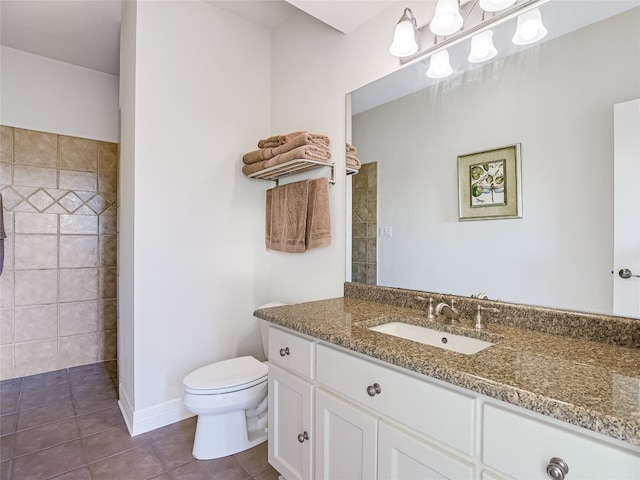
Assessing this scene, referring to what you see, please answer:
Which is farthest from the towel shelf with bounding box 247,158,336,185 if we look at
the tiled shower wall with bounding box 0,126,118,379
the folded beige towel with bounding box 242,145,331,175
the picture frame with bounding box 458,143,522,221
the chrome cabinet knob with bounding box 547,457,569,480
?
the tiled shower wall with bounding box 0,126,118,379

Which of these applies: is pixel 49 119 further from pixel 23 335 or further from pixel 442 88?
pixel 442 88

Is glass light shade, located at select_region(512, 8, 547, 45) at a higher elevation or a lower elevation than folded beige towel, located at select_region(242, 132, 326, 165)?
higher

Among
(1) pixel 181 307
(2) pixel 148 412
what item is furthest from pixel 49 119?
(2) pixel 148 412

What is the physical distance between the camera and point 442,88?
5.18 feet

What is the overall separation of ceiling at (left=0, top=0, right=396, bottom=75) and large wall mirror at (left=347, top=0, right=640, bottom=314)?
0.73m

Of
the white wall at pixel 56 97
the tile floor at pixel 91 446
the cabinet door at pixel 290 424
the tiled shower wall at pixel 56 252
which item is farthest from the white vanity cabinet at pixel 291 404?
the white wall at pixel 56 97

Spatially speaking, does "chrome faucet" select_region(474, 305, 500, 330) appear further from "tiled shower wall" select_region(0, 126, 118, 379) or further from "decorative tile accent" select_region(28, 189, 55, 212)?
"decorative tile accent" select_region(28, 189, 55, 212)

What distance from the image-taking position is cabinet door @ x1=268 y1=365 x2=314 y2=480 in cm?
134

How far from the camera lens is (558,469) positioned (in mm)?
700

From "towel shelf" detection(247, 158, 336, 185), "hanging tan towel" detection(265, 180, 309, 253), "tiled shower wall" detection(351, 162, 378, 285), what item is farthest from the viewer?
"hanging tan towel" detection(265, 180, 309, 253)

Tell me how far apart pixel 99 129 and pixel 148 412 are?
2497mm

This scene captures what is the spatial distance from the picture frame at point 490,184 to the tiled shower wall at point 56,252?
3053 millimetres

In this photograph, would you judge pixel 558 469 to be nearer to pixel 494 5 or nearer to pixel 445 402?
pixel 445 402

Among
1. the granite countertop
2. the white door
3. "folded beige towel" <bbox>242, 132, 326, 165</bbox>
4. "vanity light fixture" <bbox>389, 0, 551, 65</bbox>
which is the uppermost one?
"vanity light fixture" <bbox>389, 0, 551, 65</bbox>
